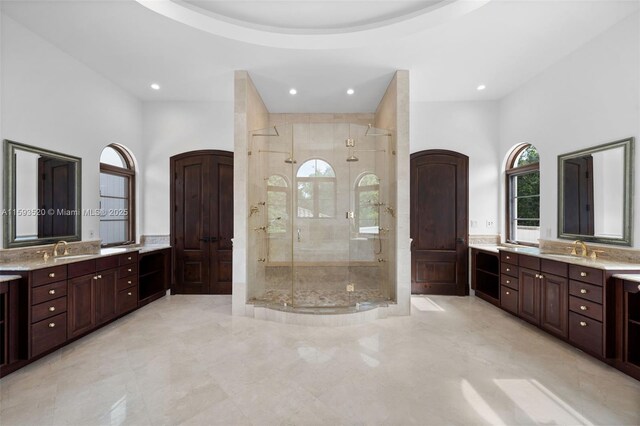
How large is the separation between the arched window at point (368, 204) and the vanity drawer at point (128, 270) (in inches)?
126

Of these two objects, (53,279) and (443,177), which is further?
(443,177)

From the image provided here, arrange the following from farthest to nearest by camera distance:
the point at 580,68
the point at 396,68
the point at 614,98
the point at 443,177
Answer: the point at 443,177
the point at 396,68
the point at 580,68
the point at 614,98

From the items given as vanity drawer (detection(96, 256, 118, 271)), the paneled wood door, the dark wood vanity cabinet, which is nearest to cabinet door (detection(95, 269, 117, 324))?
vanity drawer (detection(96, 256, 118, 271))

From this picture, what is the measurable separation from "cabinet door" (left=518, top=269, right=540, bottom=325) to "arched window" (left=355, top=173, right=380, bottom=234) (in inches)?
75.1

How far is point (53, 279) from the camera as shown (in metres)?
2.52

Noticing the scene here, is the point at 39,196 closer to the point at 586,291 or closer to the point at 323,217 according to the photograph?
the point at 323,217

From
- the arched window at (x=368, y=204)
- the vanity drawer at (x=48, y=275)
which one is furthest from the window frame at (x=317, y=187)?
the vanity drawer at (x=48, y=275)

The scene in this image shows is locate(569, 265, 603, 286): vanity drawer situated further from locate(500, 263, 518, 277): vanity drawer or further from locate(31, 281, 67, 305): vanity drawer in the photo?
locate(31, 281, 67, 305): vanity drawer

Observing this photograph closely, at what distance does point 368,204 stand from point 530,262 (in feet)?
6.88

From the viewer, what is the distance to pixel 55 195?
3.12 meters

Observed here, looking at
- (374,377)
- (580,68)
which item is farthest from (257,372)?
(580,68)

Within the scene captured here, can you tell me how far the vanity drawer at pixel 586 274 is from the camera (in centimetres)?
236

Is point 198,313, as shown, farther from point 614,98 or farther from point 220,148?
point 614,98

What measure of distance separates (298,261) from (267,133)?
1964 millimetres
